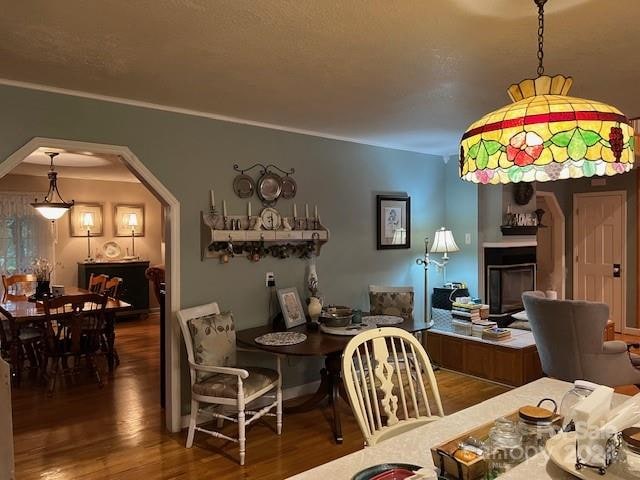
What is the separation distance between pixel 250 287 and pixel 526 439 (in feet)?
9.06

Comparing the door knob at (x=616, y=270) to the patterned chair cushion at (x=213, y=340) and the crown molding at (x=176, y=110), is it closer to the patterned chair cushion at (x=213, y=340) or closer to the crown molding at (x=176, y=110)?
the crown molding at (x=176, y=110)

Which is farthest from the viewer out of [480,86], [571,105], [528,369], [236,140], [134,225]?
[134,225]

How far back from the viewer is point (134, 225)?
8328 mm

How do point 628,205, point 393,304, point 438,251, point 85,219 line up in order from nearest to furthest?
point 393,304 → point 438,251 → point 628,205 → point 85,219

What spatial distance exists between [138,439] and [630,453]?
3.10m

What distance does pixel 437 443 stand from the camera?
5.10 ft

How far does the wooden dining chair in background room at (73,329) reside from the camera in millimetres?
4504

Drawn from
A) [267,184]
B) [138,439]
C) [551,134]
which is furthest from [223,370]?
[551,134]

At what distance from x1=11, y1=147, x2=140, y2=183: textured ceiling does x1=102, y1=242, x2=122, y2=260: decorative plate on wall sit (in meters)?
1.10

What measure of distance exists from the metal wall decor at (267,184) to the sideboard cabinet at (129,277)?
15.3 ft

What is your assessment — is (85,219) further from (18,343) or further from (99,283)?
(18,343)

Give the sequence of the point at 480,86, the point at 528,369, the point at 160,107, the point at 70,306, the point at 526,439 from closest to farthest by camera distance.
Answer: the point at 526,439
the point at 480,86
the point at 160,107
the point at 528,369
the point at 70,306

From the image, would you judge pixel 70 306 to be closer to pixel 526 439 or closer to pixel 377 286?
pixel 377 286

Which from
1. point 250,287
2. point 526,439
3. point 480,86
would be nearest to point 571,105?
point 526,439
